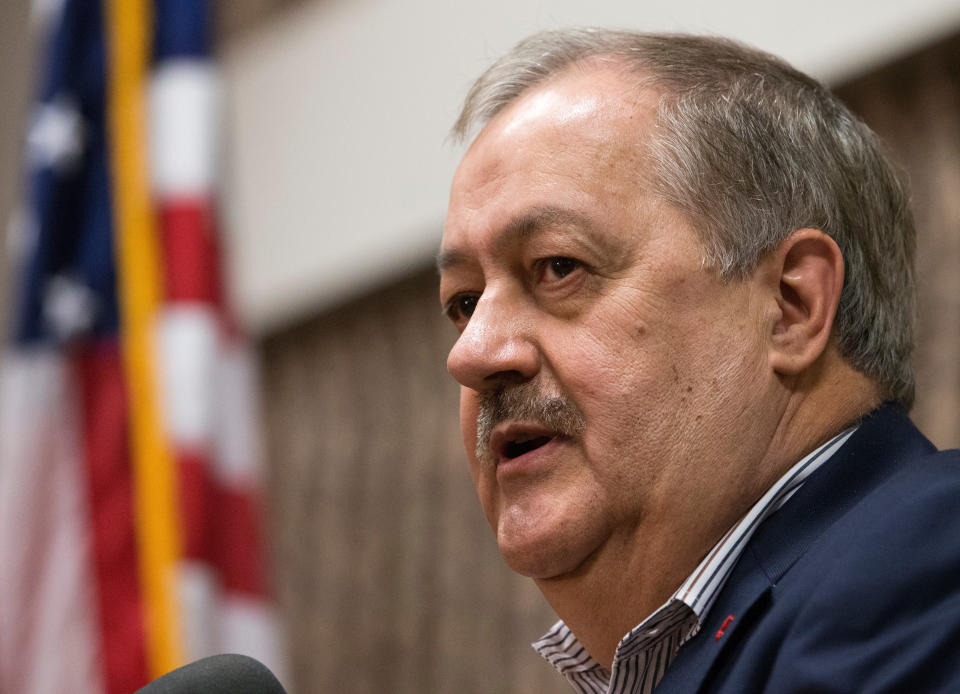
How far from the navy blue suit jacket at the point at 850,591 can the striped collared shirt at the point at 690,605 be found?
0.7 inches

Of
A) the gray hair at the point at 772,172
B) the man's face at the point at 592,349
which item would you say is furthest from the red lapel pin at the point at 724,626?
the gray hair at the point at 772,172

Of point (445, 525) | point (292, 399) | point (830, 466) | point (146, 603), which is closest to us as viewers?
point (830, 466)

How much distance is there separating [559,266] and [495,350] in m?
0.14

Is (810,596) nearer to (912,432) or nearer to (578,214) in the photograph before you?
(912,432)

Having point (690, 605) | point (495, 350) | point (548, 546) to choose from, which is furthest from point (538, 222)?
point (690, 605)

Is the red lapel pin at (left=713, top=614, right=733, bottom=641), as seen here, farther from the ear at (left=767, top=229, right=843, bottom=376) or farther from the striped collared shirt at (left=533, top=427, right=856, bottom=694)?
the ear at (left=767, top=229, right=843, bottom=376)

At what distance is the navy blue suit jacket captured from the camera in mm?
946

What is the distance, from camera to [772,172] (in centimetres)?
148

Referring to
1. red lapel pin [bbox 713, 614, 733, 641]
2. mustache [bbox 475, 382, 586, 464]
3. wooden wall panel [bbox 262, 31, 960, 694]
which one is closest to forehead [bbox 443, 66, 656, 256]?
mustache [bbox 475, 382, 586, 464]

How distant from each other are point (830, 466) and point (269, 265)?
4029 millimetres

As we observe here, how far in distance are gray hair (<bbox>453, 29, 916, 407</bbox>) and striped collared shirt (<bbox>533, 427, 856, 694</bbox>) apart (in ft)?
0.65

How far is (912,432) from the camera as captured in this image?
1.40 meters

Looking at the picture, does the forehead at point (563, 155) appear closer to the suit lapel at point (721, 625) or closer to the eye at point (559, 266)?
the eye at point (559, 266)

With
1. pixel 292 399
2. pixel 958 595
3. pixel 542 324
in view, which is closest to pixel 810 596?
pixel 958 595
